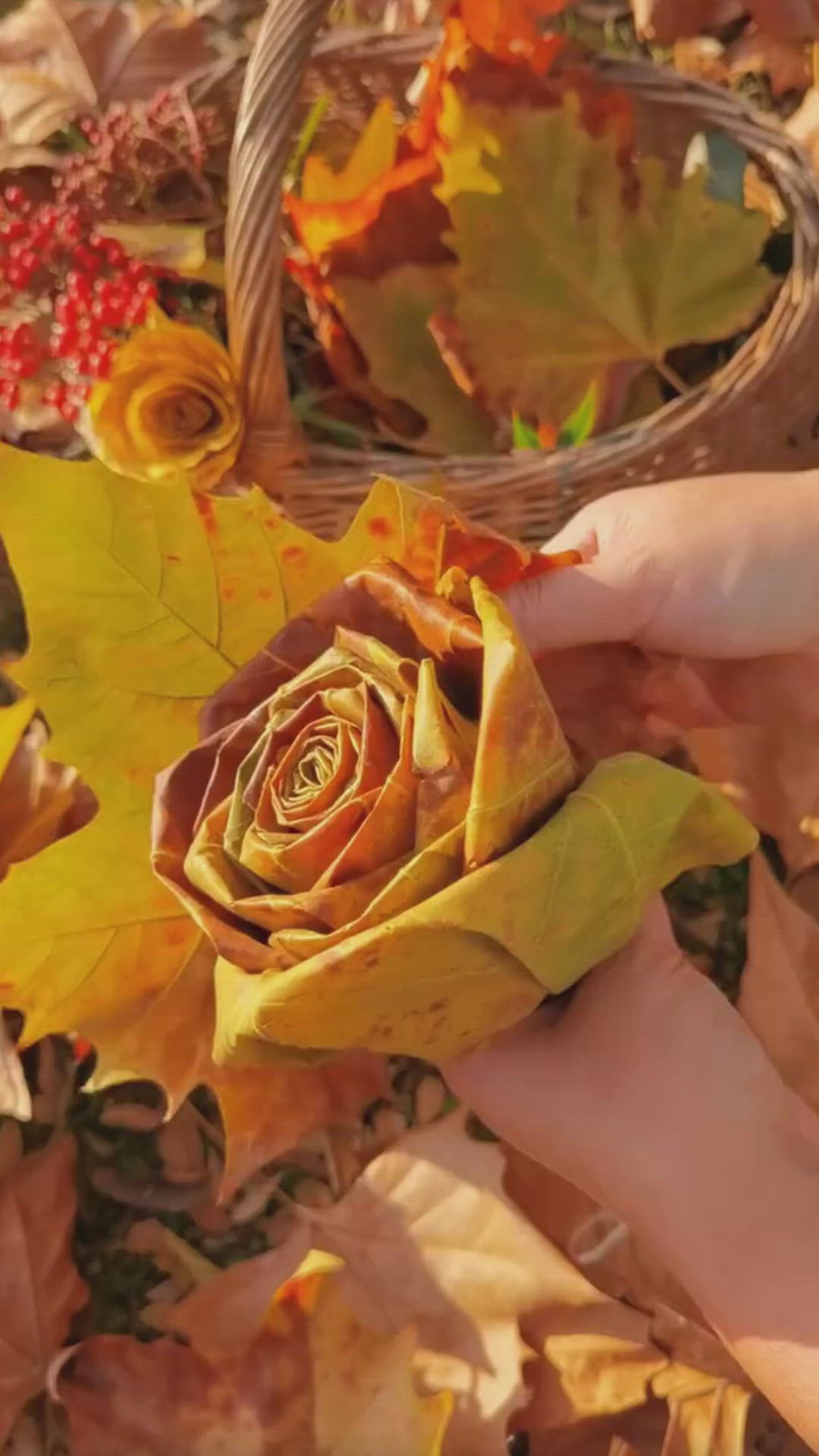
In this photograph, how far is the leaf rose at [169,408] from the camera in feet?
2.22

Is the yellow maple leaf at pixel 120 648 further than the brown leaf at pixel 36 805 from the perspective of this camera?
No

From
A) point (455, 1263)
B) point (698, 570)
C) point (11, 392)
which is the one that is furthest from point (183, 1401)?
point (11, 392)

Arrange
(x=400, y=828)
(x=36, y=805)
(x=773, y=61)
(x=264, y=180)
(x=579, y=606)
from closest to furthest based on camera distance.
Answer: (x=400, y=828) < (x=579, y=606) < (x=264, y=180) < (x=36, y=805) < (x=773, y=61)

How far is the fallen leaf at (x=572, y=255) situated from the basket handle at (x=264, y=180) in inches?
4.2

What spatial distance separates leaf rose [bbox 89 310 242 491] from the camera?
0.68m

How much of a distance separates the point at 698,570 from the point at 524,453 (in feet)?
0.64

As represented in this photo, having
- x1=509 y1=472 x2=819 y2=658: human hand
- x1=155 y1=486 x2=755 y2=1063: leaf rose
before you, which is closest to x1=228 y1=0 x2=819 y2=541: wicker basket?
x1=509 y1=472 x2=819 y2=658: human hand

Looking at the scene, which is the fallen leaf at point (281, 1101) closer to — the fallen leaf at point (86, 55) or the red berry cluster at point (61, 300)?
the red berry cluster at point (61, 300)

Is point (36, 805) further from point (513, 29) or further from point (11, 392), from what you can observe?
point (513, 29)

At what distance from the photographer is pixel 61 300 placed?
30.0 inches

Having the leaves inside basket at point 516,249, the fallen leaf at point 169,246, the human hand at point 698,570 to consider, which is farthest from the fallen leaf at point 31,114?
the human hand at point 698,570

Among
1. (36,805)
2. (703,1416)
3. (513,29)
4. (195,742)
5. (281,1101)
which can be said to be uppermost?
(513,29)

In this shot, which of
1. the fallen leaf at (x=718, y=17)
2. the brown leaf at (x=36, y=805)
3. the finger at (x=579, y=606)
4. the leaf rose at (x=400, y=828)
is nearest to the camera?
the leaf rose at (x=400, y=828)

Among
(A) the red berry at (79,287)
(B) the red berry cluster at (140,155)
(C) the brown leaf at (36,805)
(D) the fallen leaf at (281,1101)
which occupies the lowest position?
(D) the fallen leaf at (281,1101)
